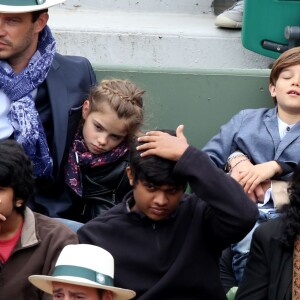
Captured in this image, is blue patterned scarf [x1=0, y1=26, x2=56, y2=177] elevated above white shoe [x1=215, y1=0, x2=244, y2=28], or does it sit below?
above

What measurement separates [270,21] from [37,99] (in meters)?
1.37

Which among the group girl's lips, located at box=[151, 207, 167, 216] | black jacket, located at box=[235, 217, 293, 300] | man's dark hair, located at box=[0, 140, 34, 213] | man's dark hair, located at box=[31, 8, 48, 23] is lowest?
black jacket, located at box=[235, 217, 293, 300]

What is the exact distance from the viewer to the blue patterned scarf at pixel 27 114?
4.95 m

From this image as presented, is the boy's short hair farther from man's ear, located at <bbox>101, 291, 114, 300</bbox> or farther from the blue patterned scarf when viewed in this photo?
man's ear, located at <bbox>101, 291, 114, 300</bbox>

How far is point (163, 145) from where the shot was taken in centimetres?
420

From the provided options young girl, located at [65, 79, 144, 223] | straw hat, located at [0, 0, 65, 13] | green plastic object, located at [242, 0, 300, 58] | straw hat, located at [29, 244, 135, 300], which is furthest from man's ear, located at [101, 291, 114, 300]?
green plastic object, located at [242, 0, 300, 58]

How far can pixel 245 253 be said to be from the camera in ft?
15.5

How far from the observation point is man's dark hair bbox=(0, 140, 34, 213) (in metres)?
4.25

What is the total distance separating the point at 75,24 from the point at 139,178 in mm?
2531

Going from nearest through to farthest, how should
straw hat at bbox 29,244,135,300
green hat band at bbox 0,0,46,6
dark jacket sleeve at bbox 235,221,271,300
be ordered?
1. straw hat at bbox 29,244,135,300
2. dark jacket sleeve at bbox 235,221,271,300
3. green hat band at bbox 0,0,46,6

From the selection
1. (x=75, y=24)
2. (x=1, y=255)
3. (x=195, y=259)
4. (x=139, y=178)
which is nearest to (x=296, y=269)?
(x=195, y=259)

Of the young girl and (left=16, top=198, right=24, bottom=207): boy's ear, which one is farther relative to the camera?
the young girl

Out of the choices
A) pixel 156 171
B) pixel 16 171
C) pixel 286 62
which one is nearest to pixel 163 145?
pixel 156 171

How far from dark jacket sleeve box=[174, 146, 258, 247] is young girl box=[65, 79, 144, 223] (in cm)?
77
